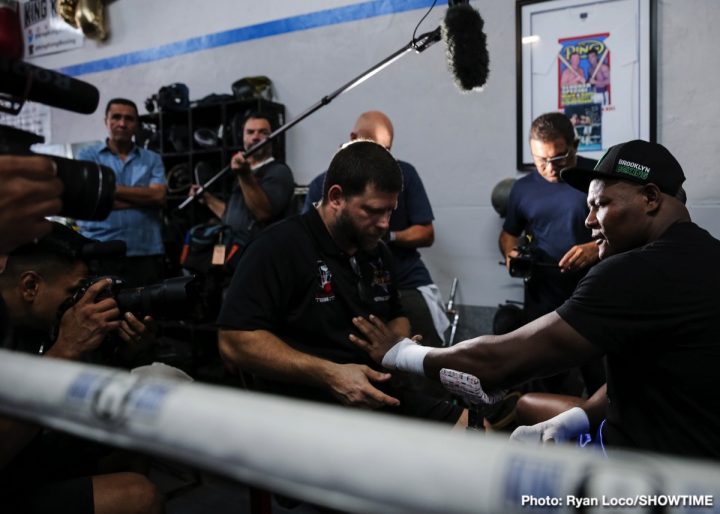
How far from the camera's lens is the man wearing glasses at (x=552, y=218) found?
2852 millimetres

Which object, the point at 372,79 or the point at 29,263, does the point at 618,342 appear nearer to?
the point at 29,263

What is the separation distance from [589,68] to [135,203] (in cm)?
280

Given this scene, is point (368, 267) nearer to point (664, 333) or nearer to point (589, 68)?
point (664, 333)

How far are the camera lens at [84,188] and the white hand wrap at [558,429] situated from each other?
4.04ft

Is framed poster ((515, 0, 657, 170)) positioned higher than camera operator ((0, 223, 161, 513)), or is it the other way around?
framed poster ((515, 0, 657, 170))

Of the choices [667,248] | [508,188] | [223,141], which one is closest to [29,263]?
[667,248]

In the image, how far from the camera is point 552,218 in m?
2.95

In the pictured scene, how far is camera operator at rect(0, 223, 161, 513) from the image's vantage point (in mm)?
1376

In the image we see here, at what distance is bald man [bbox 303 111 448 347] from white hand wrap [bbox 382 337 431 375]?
0.99 m

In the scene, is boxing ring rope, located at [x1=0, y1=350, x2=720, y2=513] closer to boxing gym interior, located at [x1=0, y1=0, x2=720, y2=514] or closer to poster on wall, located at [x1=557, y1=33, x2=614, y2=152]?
boxing gym interior, located at [x1=0, y1=0, x2=720, y2=514]

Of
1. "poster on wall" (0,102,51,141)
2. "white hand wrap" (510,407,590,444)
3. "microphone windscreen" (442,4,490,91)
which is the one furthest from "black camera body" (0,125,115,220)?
"poster on wall" (0,102,51,141)

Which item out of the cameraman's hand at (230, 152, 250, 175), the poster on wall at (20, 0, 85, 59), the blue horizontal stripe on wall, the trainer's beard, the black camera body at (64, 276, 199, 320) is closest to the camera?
the black camera body at (64, 276, 199, 320)

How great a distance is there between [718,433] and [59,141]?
6.53 m

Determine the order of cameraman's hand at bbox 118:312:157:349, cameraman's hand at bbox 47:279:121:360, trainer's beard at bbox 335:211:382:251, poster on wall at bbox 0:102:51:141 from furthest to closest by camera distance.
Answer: poster on wall at bbox 0:102:51:141 → trainer's beard at bbox 335:211:382:251 → cameraman's hand at bbox 118:312:157:349 → cameraman's hand at bbox 47:279:121:360
